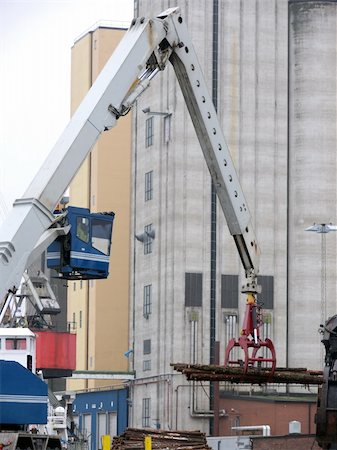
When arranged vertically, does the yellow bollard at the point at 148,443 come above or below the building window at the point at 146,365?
below

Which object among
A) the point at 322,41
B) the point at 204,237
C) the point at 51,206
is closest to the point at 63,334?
the point at 204,237

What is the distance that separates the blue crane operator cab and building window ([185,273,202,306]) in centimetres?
6191

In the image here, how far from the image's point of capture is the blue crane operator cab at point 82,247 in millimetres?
39312

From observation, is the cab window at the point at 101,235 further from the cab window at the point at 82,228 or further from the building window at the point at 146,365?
the building window at the point at 146,365

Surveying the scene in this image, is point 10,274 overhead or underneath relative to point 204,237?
underneath

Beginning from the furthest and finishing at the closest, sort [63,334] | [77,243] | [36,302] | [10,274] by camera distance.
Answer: [63,334]
[36,302]
[77,243]
[10,274]

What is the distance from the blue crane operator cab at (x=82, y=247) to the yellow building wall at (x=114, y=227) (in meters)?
77.9

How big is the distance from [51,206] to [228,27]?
76.3 m

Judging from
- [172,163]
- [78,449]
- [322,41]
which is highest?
[322,41]

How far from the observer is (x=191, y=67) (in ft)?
138

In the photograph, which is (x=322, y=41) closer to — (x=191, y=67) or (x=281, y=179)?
(x=281, y=179)

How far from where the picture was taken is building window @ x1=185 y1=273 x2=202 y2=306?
106 metres

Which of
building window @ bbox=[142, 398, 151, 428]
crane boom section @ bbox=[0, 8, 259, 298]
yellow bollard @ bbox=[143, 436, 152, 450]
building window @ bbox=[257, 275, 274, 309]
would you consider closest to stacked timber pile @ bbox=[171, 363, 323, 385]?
yellow bollard @ bbox=[143, 436, 152, 450]

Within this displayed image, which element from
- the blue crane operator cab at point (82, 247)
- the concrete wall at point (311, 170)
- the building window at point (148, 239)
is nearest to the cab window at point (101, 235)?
the blue crane operator cab at point (82, 247)
